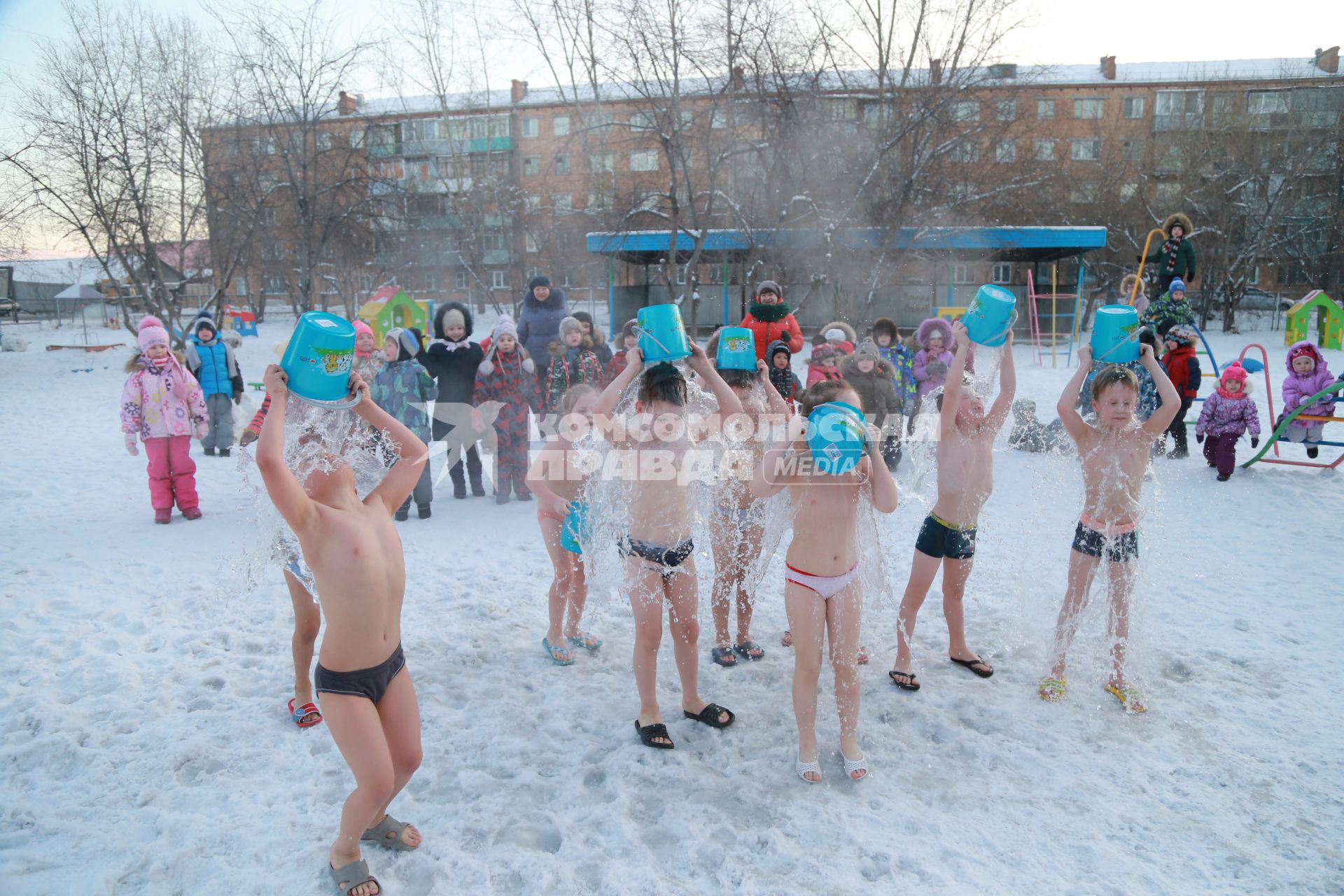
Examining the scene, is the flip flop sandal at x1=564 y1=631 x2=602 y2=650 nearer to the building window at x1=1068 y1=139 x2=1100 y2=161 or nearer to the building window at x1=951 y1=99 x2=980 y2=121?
the building window at x1=951 y1=99 x2=980 y2=121

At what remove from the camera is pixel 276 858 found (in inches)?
99.3

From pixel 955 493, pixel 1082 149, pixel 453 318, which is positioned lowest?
pixel 955 493

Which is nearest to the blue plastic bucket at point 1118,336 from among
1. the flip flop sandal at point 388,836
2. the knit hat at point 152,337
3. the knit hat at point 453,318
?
the flip flop sandal at point 388,836

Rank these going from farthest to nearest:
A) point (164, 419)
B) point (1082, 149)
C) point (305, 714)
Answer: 1. point (1082, 149)
2. point (164, 419)
3. point (305, 714)

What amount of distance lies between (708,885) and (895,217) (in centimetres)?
1518

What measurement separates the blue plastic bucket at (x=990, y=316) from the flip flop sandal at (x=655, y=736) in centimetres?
206

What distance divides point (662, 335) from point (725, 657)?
5.89ft

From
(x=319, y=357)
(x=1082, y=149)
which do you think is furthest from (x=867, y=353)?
(x=1082, y=149)

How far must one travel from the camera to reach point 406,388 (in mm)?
6527

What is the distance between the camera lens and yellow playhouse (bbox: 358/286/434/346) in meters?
18.6

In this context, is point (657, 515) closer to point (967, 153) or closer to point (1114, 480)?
point (1114, 480)

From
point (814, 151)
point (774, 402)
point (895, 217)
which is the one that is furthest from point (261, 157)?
point (774, 402)

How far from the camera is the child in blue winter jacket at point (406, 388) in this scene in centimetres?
645

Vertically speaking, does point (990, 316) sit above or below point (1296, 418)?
above
